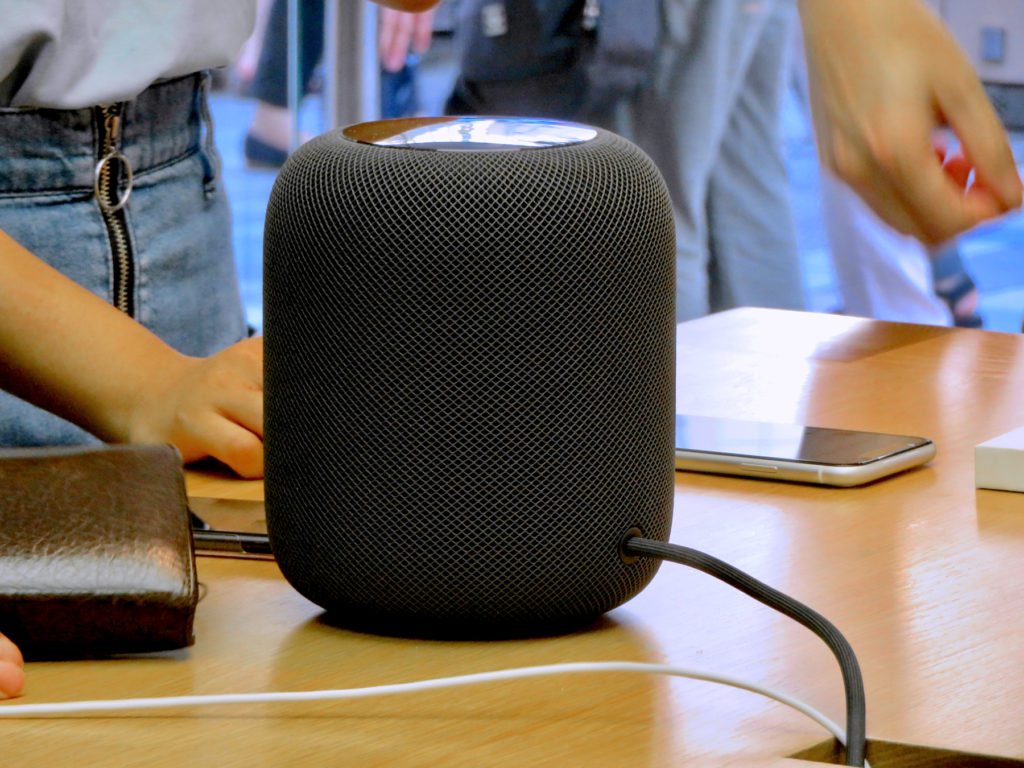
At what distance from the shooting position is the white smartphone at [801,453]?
75cm

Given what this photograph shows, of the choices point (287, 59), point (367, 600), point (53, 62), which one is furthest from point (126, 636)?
point (287, 59)

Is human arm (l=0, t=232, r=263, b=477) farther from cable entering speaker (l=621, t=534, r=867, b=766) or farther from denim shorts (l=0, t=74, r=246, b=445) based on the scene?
cable entering speaker (l=621, t=534, r=867, b=766)

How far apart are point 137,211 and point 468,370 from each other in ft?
1.84

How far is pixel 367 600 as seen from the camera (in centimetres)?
53

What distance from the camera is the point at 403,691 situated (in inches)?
19.0

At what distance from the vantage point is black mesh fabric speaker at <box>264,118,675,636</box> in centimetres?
51

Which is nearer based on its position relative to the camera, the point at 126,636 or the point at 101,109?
the point at 126,636

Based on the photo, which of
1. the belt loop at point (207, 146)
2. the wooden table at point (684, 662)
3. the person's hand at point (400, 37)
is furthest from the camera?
the person's hand at point (400, 37)

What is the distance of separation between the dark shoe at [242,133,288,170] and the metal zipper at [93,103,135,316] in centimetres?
260

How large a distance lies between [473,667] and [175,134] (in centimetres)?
62

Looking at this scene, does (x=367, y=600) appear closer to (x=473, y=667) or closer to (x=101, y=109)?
(x=473, y=667)

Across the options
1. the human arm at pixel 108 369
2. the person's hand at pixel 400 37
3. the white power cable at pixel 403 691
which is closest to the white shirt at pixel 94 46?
the human arm at pixel 108 369

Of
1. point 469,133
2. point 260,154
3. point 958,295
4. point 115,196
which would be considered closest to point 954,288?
point 958,295

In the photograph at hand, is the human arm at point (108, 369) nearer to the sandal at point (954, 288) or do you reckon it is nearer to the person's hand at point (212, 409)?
the person's hand at point (212, 409)
